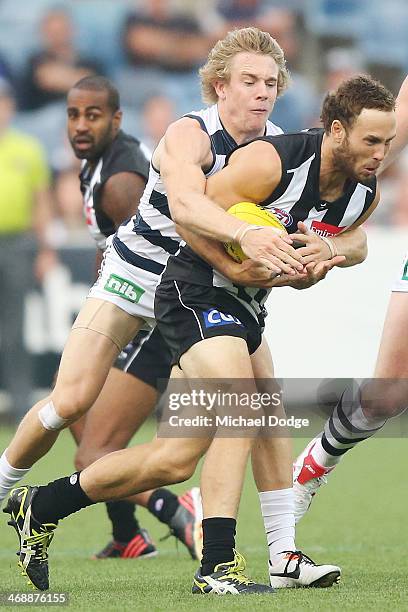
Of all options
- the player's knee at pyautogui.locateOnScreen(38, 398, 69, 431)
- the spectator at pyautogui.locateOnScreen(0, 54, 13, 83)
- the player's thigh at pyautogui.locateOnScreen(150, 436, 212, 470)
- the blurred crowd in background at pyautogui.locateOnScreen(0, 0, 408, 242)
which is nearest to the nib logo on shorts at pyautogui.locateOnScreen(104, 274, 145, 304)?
the player's knee at pyautogui.locateOnScreen(38, 398, 69, 431)

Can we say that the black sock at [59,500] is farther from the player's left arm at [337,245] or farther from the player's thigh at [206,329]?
the player's left arm at [337,245]

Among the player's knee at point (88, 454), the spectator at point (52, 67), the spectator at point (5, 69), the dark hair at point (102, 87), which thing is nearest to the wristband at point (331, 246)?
the player's knee at point (88, 454)

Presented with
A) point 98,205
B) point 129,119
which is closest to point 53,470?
point 98,205

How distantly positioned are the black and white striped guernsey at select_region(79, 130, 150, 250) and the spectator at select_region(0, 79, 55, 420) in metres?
5.52

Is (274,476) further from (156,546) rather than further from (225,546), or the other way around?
(156,546)

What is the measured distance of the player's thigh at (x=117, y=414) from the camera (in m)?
6.69

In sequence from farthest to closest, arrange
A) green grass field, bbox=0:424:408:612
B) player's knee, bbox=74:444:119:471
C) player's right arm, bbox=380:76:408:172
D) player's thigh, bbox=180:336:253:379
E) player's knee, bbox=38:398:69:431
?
player's knee, bbox=74:444:119:471 → player's right arm, bbox=380:76:408:172 → player's knee, bbox=38:398:69:431 → player's thigh, bbox=180:336:253:379 → green grass field, bbox=0:424:408:612

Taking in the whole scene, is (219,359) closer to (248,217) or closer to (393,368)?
(248,217)

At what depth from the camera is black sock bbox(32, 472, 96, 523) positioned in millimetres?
5359

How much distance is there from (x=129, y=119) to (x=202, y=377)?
420 inches

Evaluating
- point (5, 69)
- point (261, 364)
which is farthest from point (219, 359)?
point (5, 69)

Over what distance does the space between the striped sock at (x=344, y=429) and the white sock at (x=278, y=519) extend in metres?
0.77

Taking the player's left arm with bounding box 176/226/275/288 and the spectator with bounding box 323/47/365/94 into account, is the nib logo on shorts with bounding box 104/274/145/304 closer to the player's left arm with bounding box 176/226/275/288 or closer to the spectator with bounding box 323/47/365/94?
the player's left arm with bounding box 176/226/275/288

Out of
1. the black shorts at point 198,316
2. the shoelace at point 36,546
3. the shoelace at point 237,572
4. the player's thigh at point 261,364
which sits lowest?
the shoelace at point 36,546
